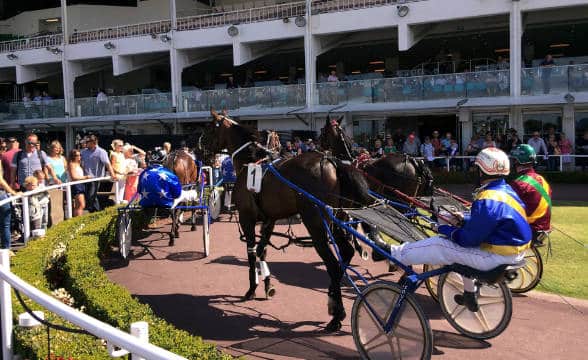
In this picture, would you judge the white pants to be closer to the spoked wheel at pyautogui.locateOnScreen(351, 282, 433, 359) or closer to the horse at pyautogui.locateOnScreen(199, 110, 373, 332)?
the spoked wheel at pyautogui.locateOnScreen(351, 282, 433, 359)

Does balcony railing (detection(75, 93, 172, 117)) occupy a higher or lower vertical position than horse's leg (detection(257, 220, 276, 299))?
higher

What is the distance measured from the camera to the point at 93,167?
1112 cm

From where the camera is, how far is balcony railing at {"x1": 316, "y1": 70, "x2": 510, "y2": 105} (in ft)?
66.8

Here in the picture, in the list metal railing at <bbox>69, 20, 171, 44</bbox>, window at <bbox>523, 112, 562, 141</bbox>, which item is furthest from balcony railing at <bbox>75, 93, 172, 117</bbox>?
window at <bbox>523, 112, 562, 141</bbox>

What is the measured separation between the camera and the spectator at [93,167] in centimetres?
1098

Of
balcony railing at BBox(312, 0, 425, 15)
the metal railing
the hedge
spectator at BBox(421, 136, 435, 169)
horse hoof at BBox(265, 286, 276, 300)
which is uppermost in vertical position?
the metal railing

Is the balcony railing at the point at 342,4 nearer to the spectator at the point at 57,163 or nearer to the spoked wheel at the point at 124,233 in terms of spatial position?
the spectator at the point at 57,163

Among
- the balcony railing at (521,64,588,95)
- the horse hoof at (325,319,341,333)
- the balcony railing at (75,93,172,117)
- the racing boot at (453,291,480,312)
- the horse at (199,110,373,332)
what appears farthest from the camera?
the balcony railing at (75,93,172,117)

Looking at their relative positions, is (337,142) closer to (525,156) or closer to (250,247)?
(250,247)

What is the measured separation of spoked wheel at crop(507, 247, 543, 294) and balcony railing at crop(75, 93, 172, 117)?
2241 cm

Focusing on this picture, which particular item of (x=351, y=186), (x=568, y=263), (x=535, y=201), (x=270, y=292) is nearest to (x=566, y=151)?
(x=568, y=263)

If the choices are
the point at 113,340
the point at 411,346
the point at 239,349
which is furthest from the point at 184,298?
the point at 113,340

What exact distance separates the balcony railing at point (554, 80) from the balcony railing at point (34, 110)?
906 inches

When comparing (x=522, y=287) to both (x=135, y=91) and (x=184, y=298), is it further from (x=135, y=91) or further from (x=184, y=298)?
(x=135, y=91)
